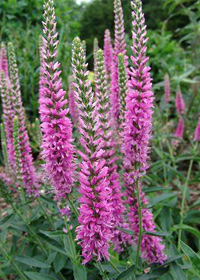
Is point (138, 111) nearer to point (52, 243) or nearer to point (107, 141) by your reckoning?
point (107, 141)

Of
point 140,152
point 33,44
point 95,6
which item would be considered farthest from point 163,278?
point 95,6

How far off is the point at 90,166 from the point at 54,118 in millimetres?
486

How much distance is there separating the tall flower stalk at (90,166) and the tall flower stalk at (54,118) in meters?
0.18

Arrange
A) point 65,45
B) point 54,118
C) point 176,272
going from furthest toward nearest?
1. point 65,45
2. point 176,272
3. point 54,118

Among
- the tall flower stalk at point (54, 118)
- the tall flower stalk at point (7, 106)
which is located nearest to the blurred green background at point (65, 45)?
the tall flower stalk at point (7, 106)

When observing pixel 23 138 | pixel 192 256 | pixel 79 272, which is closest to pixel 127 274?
pixel 79 272

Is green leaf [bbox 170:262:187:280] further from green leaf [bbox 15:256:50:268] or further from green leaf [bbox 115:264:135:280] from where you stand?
green leaf [bbox 15:256:50:268]

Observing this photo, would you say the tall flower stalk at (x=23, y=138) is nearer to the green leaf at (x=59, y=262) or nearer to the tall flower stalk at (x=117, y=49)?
the green leaf at (x=59, y=262)

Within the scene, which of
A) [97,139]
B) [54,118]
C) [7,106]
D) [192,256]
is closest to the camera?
[97,139]

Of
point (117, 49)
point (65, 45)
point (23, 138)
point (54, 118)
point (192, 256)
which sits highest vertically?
point (65, 45)

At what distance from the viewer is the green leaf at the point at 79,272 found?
2.79 m

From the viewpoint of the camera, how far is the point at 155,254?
3.22 meters

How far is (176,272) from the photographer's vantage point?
2.99 meters

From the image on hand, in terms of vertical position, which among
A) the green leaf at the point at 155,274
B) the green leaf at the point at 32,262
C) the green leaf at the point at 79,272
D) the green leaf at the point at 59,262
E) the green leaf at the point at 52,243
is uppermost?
the green leaf at the point at 79,272
